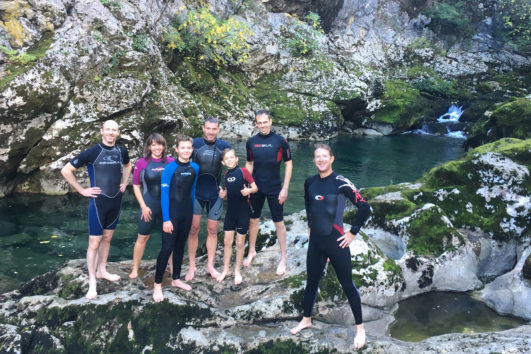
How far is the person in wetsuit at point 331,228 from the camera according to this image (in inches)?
162

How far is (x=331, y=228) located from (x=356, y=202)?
0.43m

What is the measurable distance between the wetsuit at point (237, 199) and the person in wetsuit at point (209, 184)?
0.94 ft

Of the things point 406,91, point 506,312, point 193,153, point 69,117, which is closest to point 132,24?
point 69,117

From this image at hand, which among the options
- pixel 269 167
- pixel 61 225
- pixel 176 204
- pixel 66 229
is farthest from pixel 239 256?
pixel 61 225

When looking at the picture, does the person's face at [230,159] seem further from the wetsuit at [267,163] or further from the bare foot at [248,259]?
the bare foot at [248,259]

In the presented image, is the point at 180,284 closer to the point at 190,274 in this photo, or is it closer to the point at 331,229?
the point at 190,274

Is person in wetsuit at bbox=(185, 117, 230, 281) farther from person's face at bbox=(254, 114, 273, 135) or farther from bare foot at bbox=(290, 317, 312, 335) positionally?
bare foot at bbox=(290, 317, 312, 335)

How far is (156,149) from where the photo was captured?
5121 millimetres

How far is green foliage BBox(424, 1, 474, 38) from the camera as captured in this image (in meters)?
33.6

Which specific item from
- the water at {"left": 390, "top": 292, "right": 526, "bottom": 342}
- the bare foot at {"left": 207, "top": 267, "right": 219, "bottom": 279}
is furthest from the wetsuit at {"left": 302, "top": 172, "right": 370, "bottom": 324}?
the bare foot at {"left": 207, "top": 267, "right": 219, "bottom": 279}

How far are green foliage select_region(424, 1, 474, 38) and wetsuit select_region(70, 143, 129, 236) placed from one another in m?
37.0

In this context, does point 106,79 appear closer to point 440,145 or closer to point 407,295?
point 407,295

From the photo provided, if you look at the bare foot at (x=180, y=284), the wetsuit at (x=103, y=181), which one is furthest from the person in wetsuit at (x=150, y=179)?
the bare foot at (x=180, y=284)

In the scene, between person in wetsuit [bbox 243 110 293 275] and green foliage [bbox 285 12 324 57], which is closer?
person in wetsuit [bbox 243 110 293 275]
